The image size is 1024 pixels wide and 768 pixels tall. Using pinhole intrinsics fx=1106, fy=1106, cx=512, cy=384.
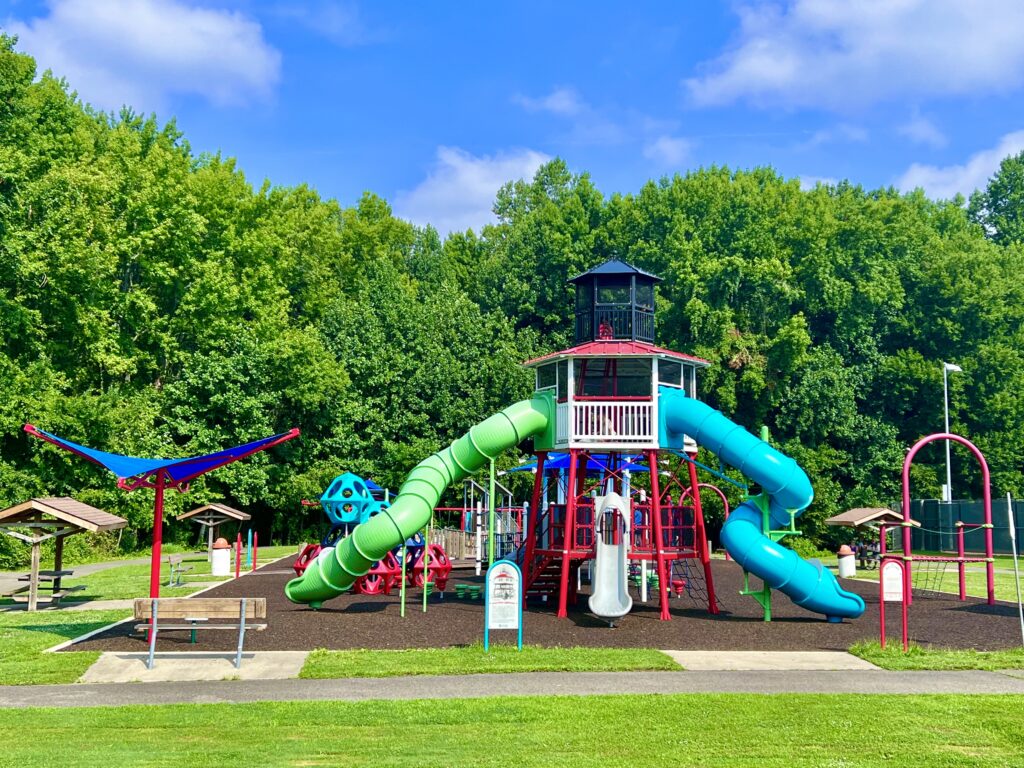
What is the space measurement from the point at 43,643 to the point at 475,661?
23.1 feet

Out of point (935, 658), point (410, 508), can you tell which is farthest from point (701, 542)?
point (935, 658)

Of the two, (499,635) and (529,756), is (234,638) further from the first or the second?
(529,756)

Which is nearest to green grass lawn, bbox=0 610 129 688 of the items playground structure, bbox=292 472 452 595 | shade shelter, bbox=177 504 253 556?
playground structure, bbox=292 472 452 595

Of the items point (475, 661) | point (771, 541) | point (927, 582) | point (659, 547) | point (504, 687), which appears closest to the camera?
point (504, 687)

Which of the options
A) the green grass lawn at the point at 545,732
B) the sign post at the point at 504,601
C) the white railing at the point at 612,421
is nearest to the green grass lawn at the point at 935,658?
the green grass lawn at the point at 545,732

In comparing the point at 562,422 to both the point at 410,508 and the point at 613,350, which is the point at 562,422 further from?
the point at 410,508

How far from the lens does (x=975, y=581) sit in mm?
33688

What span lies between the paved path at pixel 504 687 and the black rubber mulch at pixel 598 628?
2.98 m

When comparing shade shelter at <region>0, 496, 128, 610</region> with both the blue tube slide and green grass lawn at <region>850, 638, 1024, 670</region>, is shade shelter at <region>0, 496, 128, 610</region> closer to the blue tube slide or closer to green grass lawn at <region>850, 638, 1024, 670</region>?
the blue tube slide

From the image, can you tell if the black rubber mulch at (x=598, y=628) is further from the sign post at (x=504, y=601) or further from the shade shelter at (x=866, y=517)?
the shade shelter at (x=866, y=517)

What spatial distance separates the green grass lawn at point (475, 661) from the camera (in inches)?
575

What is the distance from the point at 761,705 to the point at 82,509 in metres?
17.4

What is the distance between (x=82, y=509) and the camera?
24.5 m

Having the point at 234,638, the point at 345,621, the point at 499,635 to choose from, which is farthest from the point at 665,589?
the point at 234,638
